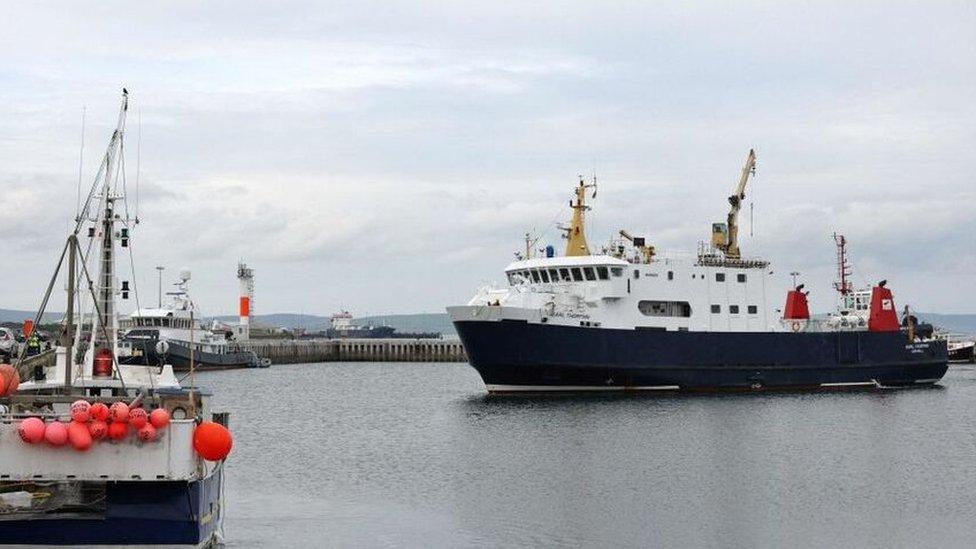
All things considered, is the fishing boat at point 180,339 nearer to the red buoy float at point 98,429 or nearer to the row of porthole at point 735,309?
the row of porthole at point 735,309

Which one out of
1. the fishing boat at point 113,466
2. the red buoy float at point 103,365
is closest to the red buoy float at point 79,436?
the fishing boat at point 113,466

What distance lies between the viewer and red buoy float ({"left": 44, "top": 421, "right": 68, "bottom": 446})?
13.8 metres

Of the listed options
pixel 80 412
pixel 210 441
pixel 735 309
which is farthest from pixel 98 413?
pixel 735 309

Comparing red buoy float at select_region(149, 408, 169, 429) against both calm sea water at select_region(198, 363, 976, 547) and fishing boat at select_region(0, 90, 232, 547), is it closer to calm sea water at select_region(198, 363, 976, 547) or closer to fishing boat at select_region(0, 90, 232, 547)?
fishing boat at select_region(0, 90, 232, 547)

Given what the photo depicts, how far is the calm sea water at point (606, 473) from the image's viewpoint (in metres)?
20.1

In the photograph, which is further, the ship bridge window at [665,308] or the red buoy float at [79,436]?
the ship bridge window at [665,308]

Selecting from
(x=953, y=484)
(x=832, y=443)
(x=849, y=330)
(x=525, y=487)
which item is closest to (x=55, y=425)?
(x=525, y=487)

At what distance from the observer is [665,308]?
4972cm

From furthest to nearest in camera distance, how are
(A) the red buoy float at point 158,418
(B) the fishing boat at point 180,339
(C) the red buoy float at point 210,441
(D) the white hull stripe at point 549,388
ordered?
→ (B) the fishing boat at point 180,339 → (D) the white hull stripe at point 549,388 → (C) the red buoy float at point 210,441 → (A) the red buoy float at point 158,418

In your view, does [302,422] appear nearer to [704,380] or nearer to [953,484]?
A: [704,380]

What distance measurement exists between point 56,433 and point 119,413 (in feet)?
2.63

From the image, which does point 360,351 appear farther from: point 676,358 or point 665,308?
point 676,358

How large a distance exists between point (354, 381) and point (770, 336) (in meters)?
30.1

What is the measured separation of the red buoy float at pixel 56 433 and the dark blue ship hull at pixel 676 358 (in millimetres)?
31933
